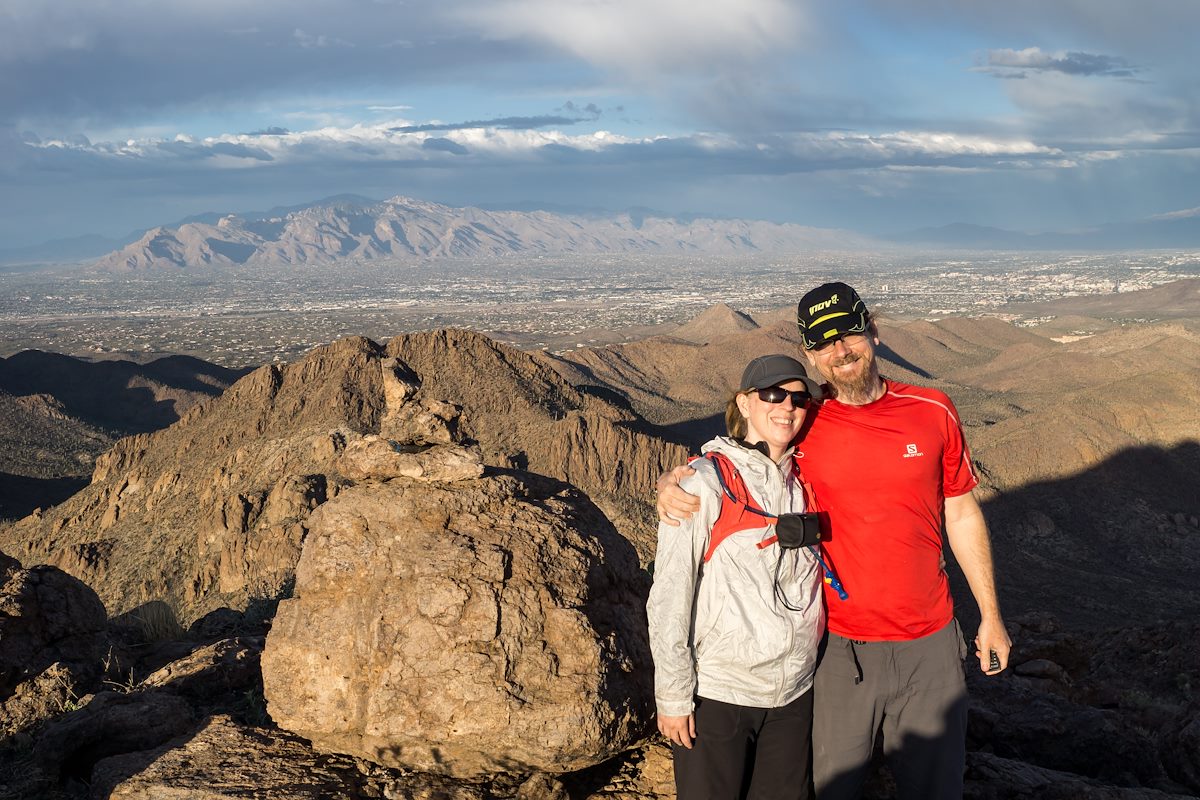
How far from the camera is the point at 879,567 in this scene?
13.7 ft

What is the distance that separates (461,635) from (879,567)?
2.18 m

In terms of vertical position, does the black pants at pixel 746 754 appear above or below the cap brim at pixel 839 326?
below

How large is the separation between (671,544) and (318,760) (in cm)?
261

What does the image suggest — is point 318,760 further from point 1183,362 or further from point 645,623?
point 1183,362

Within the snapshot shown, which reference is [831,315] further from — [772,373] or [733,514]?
[733,514]

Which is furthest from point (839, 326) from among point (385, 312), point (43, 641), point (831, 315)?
point (385, 312)

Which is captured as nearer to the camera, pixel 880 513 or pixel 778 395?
pixel 778 395

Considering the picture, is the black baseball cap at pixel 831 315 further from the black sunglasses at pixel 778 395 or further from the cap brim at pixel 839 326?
the black sunglasses at pixel 778 395

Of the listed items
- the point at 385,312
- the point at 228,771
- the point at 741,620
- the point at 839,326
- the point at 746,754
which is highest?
the point at 839,326

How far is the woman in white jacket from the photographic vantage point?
3822 mm

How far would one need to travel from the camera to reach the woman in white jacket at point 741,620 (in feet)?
12.5

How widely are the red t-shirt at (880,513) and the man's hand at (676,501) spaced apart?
715mm

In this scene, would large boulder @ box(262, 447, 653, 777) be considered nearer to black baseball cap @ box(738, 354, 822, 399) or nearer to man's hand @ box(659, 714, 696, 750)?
man's hand @ box(659, 714, 696, 750)

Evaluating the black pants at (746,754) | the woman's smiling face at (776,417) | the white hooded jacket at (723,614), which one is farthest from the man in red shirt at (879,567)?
the white hooded jacket at (723,614)
